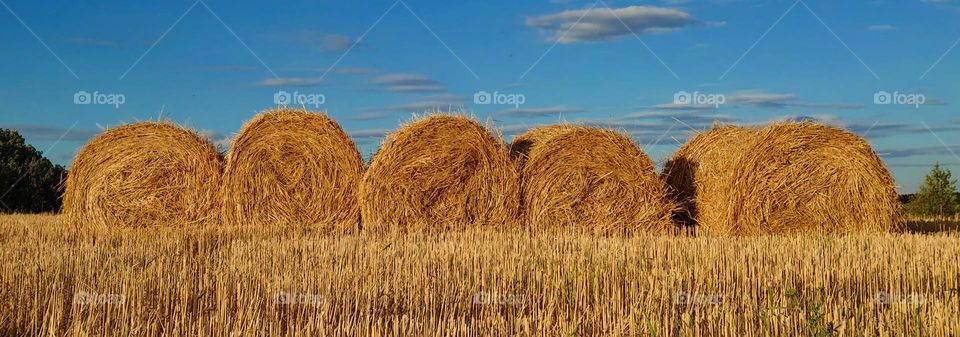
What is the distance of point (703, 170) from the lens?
11.6 metres

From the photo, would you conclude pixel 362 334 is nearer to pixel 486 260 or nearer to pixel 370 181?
pixel 486 260

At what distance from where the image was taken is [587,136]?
37.2 ft

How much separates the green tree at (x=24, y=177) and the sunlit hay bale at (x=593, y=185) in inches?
473

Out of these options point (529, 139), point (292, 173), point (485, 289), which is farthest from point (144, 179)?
point (485, 289)

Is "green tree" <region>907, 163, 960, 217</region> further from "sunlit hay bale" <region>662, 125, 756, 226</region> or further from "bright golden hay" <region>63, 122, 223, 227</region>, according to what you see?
"bright golden hay" <region>63, 122, 223, 227</region>

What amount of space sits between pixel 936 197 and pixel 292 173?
13900 millimetres

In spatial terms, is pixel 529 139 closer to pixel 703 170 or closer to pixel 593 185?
pixel 593 185

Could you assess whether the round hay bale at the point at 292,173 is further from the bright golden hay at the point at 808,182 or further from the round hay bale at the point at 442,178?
the bright golden hay at the point at 808,182

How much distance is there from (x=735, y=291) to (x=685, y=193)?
5.74 m

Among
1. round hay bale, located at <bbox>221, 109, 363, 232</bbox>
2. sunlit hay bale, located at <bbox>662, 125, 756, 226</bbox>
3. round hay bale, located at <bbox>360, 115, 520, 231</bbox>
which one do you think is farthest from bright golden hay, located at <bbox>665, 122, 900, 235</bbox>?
round hay bale, located at <bbox>221, 109, 363, 232</bbox>

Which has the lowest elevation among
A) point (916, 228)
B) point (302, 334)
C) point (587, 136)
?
point (302, 334)

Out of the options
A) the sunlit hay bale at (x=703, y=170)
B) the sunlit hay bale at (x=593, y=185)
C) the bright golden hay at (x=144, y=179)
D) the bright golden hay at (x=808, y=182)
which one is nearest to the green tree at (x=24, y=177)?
the bright golden hay at (x=144, y=179)

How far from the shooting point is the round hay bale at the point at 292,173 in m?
11.3

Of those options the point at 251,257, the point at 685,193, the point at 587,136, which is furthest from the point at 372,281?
the point at 685,193
